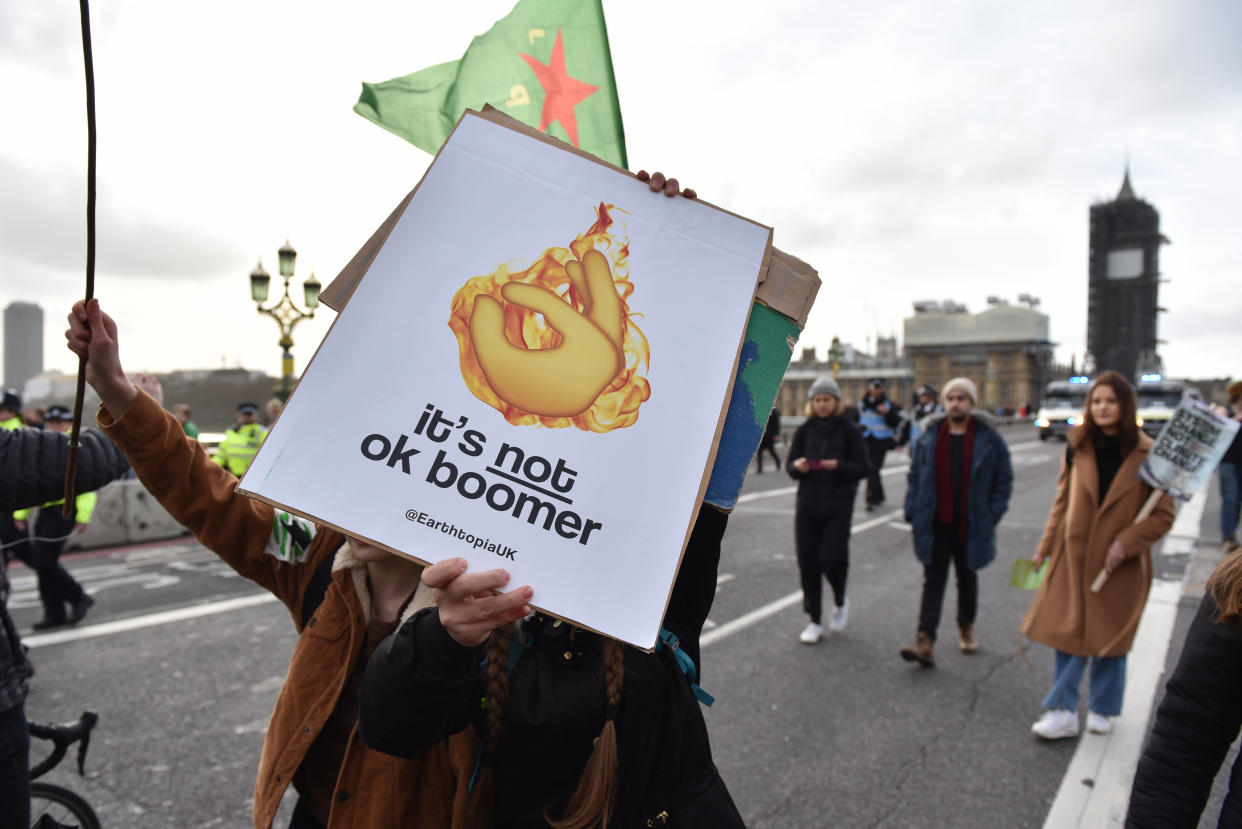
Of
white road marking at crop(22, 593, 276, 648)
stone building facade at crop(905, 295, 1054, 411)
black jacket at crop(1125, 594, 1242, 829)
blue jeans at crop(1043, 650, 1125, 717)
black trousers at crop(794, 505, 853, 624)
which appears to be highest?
stone building facade at crop(905, 295, 1054, 411)

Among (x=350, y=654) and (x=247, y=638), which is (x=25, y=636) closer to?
(x=247, y=638)

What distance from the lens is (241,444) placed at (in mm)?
9352

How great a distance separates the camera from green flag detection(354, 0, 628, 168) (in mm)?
2467


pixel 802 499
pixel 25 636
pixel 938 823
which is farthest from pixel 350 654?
pixel 25 636

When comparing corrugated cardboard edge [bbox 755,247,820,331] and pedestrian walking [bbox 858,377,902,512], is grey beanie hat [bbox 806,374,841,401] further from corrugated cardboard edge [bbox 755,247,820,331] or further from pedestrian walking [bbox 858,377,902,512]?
pedestrian walking [bbox 858,377,902,512]

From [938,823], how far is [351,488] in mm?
3169

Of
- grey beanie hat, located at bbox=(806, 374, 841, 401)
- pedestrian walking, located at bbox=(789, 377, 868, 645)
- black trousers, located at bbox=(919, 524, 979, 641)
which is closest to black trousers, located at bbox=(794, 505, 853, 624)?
pedestrian walking, located at bbox=(789, 377, 868, 645)

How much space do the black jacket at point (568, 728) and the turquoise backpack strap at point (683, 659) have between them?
0.08ft

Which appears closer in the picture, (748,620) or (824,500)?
(824,500)

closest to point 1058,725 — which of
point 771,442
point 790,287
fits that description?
point 790,287

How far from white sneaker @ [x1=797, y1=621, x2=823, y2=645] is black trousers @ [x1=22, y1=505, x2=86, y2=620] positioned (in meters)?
5.69

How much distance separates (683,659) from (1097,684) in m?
3.59

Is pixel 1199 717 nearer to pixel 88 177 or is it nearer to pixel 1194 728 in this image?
pixel 1194 728

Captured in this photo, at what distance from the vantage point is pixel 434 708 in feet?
4.29
